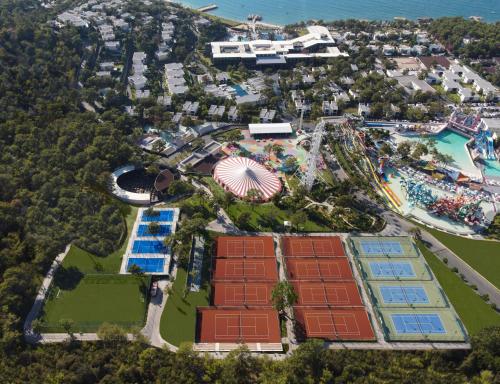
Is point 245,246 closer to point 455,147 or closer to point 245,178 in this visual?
point 245,178

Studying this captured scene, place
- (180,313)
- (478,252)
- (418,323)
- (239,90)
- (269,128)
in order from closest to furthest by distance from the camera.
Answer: (180,313)
(418,323)
(478,252)
(269,128)
(239,90)

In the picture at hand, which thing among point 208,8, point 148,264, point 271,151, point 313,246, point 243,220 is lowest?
point 148,264

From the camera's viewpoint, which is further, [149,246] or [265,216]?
[265,216]

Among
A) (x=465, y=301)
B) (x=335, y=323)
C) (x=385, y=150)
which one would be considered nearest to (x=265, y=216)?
(x=335, y=323)

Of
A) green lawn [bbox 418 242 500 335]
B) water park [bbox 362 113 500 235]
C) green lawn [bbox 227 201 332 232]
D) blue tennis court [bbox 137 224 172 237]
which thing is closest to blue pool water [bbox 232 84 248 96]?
water park [bbox 362 113 500 235]

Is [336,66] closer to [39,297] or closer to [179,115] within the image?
[179,115]

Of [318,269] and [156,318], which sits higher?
[318,269]

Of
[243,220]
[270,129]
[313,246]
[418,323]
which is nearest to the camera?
[418,323]

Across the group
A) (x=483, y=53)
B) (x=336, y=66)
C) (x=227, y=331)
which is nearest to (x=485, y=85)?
(x=483, y=53)
